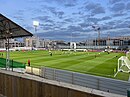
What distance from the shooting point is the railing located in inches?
500

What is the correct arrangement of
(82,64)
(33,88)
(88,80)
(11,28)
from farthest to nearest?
(82,64) < (88,80) < (11,28) < (33,88)

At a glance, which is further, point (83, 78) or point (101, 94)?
point (83, 78)

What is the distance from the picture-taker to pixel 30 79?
6625 millimetres

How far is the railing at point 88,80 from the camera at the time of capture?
12.7 meters

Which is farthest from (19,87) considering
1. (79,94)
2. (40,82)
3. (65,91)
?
(79,94)

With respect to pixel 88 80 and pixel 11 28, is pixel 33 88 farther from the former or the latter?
pixel 88 80

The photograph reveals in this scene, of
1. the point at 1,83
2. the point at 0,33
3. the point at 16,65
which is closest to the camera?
the point at 1,83

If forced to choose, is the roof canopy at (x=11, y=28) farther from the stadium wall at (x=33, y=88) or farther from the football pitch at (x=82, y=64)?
the football pitch at (x=82, y=64)

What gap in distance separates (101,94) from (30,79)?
2636 millimetres

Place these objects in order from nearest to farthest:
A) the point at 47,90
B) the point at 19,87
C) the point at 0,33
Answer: the point at 47,90
the point at 19,87
the point at 0,33

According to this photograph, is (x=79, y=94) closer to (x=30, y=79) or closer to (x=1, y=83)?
(x=30, y=79)

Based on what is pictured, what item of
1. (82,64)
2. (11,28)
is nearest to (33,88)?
(11,28)

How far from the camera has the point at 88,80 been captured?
54.4ft

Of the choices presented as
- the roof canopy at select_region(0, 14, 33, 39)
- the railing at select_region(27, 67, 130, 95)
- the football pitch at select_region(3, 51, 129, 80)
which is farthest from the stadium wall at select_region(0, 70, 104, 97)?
the football pitch at select_region(3, 51, 129, 80)
